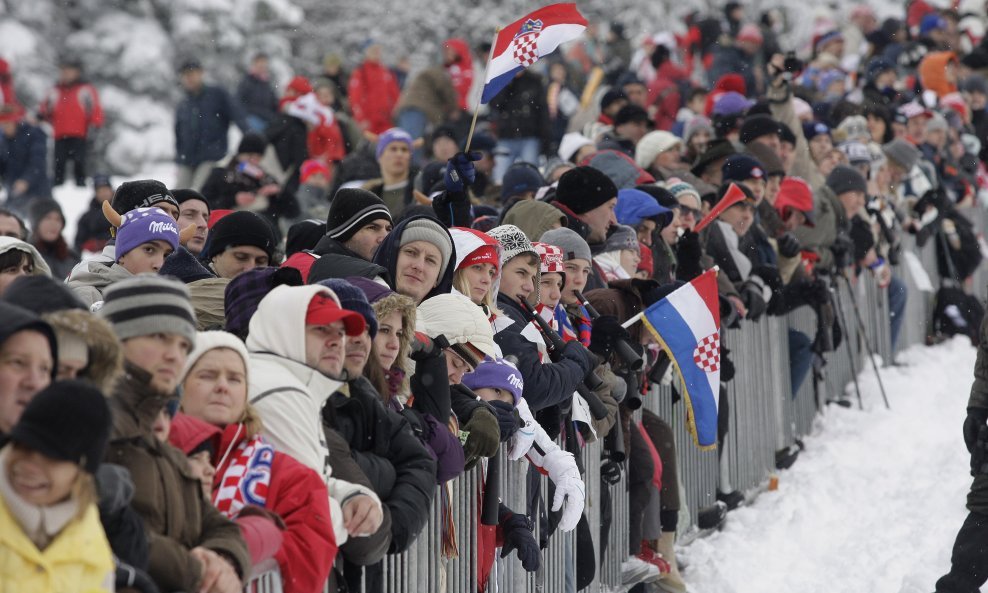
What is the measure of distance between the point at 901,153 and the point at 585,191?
976cm

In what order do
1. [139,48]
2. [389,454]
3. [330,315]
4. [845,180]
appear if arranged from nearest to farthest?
1. [330,315]
2. [389,454]
3. [845,180]
4. [139,48]

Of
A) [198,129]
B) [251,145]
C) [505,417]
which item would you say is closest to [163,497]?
[505,417]

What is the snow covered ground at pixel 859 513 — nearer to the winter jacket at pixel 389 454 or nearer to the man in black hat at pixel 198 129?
the winter jacket at pixel 389 454

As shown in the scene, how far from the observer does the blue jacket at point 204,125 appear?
18.4 m

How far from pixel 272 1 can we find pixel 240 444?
1128 inches

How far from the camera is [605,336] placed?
26.6 ft

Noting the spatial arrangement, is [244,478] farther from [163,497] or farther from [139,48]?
[139,48]

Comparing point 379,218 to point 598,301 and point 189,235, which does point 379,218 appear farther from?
point 598,301

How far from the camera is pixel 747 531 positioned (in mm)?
10578

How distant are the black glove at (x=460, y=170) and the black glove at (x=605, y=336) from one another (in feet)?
4.32

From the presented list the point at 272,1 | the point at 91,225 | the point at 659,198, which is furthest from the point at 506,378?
the point at 272,1

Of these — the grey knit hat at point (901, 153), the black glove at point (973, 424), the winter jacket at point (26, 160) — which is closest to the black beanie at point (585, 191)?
the black glove at point (973, 424)

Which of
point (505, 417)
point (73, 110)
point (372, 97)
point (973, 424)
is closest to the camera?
point (505, 417)

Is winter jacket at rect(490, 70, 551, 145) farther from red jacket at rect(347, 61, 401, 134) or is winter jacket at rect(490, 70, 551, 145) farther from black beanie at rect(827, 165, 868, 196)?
black beanie at rect(827, 165, 868, 196)
